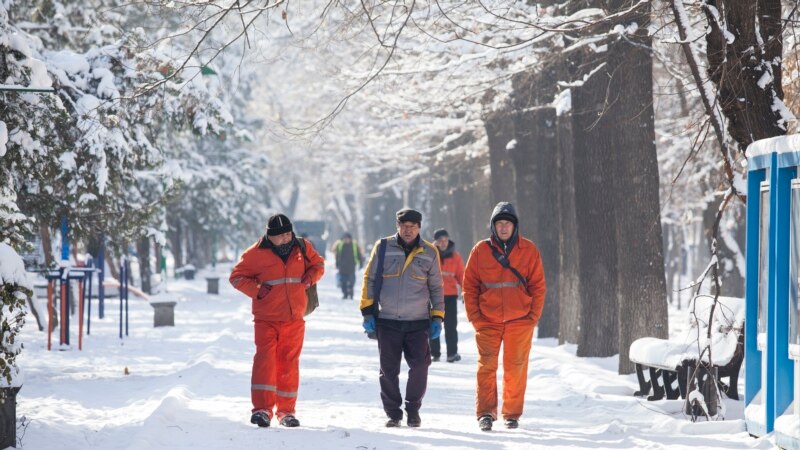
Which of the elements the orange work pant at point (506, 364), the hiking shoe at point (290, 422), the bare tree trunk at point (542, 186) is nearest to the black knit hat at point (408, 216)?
the orange work pant at point (506, 364)

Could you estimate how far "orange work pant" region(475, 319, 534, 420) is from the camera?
398 inches

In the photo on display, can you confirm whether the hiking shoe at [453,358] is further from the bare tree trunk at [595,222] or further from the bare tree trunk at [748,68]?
the bare tree trunk at [748,68]

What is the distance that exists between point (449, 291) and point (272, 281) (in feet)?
22.8

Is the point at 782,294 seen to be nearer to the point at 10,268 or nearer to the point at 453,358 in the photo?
the point at 10,268

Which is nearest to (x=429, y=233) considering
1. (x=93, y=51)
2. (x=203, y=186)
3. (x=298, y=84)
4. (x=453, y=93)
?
(x=203, y=186)

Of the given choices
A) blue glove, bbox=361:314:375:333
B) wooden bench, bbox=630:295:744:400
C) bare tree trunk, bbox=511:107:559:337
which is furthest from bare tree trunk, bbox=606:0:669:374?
bare tree trunk, bbox=511:107:559:337

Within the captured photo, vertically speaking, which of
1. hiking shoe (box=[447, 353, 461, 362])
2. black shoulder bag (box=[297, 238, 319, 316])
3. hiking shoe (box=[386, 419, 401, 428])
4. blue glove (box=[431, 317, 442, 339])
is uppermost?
black shoulder bag (box=[297, 238, 319, 316])

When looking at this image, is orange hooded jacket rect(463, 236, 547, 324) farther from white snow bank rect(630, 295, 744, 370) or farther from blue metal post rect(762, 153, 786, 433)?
blue metal post rect(762, 153, 786, 433)

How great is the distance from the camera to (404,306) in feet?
33.9

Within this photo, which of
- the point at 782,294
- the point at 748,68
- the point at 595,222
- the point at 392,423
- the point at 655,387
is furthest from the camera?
the point at 595,222

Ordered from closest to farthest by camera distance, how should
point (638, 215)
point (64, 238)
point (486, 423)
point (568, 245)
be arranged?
point (486, 423) → point (638, 215) → point (64, 238) → point (568, 245)

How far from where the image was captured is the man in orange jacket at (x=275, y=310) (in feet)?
33.5

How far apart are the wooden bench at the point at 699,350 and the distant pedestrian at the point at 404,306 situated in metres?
2.31

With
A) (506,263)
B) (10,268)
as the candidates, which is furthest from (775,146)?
(10,268)
